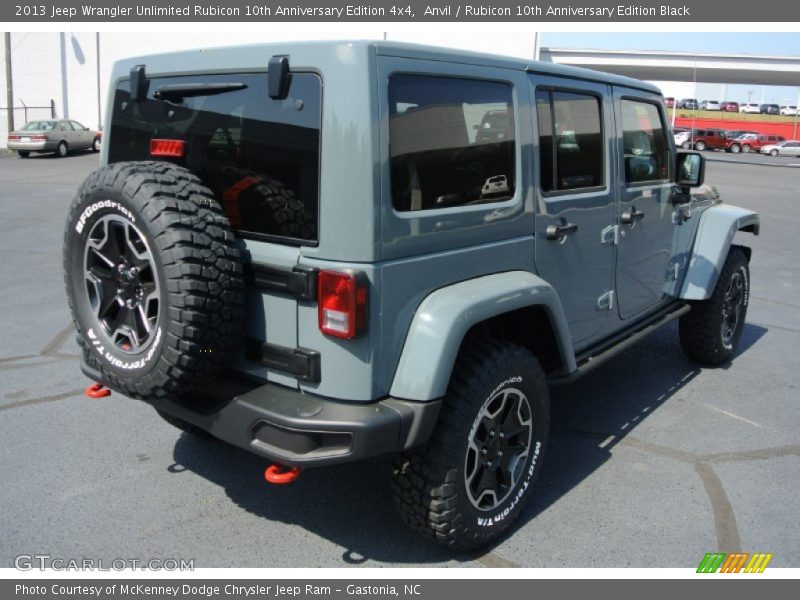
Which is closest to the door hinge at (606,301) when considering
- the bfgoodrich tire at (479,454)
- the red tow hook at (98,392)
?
the bfgoodrich tire at (479,454)

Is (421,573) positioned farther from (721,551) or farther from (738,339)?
(738,339)

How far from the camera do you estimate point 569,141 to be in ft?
12.1

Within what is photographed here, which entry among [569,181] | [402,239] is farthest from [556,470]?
[402,239]

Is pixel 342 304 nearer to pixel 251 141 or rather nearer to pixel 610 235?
pixel 251 141

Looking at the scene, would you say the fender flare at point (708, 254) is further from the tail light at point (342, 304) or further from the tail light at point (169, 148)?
the tail light at point (169, 148)

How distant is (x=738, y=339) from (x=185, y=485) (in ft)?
14.5

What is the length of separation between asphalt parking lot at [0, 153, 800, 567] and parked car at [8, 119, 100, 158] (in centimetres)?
2376

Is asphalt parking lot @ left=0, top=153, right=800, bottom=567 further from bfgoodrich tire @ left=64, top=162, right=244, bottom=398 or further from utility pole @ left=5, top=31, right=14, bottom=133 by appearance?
utility pole @ left=5, top=31, right=14, bottom=133

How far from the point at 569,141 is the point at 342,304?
174cm

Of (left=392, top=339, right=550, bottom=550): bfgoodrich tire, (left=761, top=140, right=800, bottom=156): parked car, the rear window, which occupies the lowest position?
(left=392, top=339, right=550, bottom=550): bfgoodrich tire

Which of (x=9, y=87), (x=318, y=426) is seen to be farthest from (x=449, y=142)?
(x=9, y=87)

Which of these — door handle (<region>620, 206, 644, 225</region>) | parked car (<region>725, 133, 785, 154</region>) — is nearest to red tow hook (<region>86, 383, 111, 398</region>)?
door handle (<region>620, 206, 644, 225</region>)

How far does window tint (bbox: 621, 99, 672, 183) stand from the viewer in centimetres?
427

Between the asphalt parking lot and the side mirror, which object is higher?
the side mirror
